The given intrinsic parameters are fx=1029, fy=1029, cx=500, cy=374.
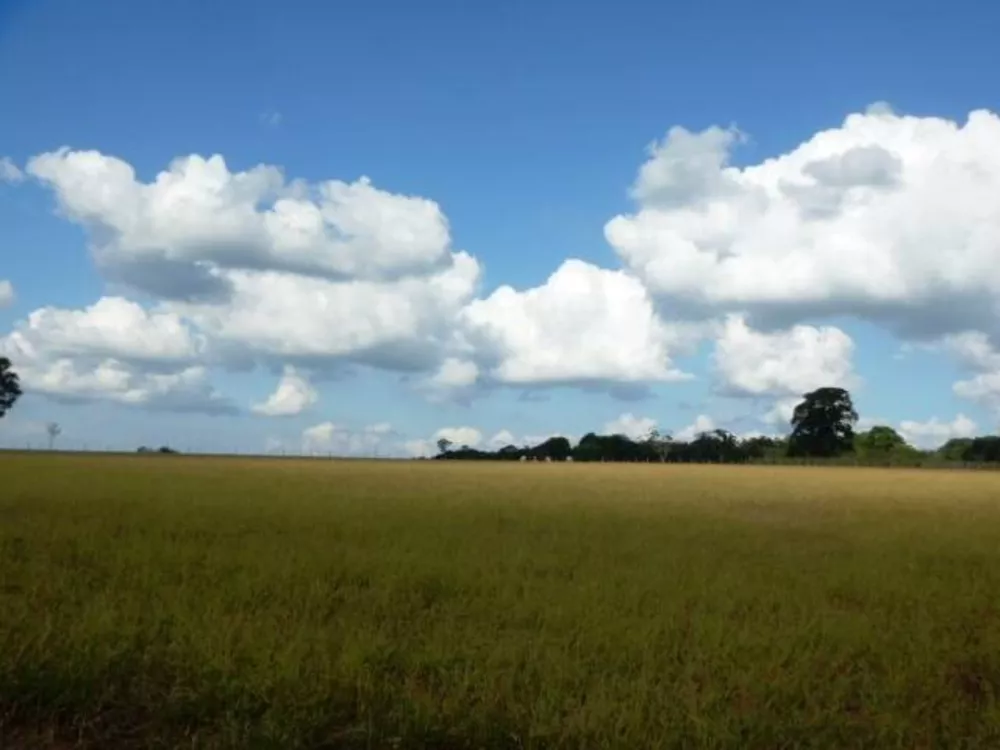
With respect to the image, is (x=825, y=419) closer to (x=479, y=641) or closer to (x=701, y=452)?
(x=701, y=452)

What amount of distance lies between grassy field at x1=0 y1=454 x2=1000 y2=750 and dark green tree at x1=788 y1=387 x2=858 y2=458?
119525 mm

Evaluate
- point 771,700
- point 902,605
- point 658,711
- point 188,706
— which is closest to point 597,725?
point 658,711

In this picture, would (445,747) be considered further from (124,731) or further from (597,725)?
(124,731)

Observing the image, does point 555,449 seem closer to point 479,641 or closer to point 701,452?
point 701,452

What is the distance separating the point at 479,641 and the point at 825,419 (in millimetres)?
131109

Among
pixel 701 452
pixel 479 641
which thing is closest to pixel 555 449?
pixel 701 452

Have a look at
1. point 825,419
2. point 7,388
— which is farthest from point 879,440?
point 7,388

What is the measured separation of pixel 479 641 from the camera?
8.23 metres

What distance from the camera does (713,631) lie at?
8758 millimetres

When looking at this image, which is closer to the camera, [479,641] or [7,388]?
[479,641]

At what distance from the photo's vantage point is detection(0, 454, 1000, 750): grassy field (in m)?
6.40

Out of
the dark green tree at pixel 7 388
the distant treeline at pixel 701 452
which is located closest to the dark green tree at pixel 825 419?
the distant treeline at pixel 701 452

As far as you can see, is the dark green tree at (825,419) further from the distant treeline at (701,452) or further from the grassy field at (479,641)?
the grassy field at (479,641)

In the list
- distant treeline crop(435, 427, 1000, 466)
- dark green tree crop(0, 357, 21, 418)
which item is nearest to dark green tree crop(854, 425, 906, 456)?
distant treeline crop(435, 427, 1000, 466)
